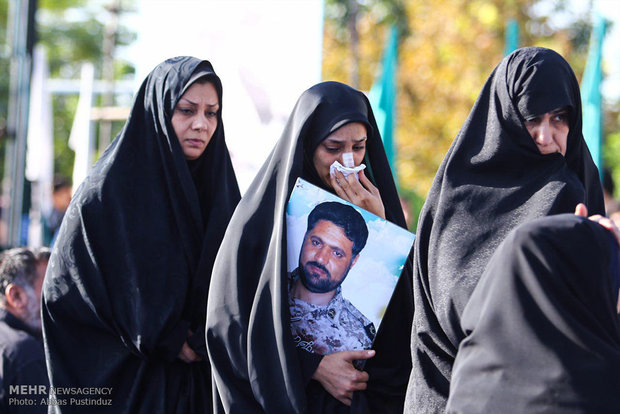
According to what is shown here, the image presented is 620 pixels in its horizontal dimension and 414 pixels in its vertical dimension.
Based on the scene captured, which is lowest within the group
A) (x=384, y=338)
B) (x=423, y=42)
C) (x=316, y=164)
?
(x=384, y=338)

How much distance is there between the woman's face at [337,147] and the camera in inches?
120

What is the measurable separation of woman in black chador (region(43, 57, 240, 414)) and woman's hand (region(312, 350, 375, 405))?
58 centimetres

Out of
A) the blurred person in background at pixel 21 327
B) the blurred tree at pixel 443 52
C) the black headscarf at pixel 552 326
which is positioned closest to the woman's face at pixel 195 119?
the blurred person in background at pixel 21 327

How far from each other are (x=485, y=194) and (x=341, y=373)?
0.74 meters

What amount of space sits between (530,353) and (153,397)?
1752 mm

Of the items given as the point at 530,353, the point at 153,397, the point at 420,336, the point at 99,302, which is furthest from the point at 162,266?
the point at 530,353

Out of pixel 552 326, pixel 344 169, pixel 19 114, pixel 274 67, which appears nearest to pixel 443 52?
pixel 19 114

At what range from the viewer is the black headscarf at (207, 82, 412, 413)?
271 cm

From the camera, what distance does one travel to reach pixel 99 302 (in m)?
3.19

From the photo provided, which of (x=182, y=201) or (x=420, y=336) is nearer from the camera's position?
(x=420, y=336)

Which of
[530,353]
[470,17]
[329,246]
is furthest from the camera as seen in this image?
[470,17]

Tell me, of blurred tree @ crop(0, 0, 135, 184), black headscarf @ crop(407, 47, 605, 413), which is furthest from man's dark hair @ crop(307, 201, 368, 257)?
blurred tree @ crop(0, 0, 135, 184)

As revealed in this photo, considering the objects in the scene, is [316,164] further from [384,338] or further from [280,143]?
[384,338]

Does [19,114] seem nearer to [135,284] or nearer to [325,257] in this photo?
[135,284]
